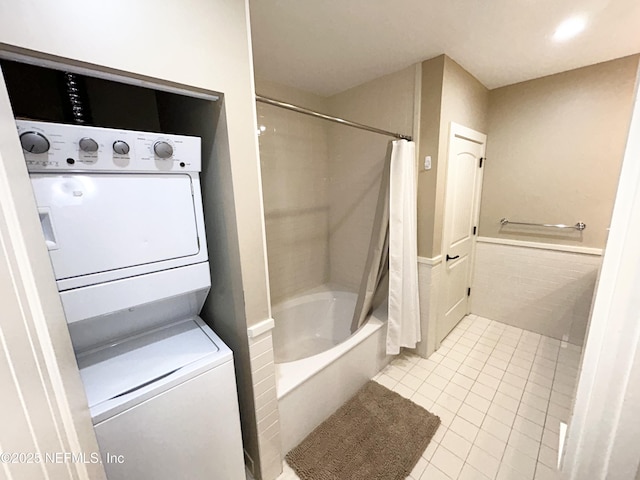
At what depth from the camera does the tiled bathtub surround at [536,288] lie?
215cm

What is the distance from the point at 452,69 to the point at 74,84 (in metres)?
2.13

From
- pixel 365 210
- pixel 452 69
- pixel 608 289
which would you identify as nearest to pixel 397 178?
pixel 365 210

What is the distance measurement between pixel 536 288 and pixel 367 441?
209 centimetres

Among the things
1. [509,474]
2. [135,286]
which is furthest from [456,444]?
[135,286]

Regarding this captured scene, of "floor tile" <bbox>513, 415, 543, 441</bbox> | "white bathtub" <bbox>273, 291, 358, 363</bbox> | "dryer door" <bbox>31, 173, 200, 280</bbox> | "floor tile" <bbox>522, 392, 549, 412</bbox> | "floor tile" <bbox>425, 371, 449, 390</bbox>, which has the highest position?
"dryer door" <bbox>31, 173, 200, 280</bbox>

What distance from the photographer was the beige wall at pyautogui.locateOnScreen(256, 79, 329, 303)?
2.13 meters

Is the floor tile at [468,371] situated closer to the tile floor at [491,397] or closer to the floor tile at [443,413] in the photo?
the tile floor at [491,397]

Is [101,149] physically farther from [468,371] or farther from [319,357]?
[468,371]

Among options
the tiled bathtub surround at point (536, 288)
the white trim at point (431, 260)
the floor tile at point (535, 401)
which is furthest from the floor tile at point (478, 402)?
the tiled bathtub surround at point (536, 288)

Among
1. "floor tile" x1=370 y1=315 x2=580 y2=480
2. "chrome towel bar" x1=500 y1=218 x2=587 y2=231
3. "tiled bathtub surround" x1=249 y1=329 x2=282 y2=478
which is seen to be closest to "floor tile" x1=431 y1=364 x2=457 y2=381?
"floor tile" x1=370 y1=315 x2=580 y2=480

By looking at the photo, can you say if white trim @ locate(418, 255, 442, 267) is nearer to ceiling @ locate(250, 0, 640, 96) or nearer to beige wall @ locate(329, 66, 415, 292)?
beige wall @ locate(329, 66, 415, 292)

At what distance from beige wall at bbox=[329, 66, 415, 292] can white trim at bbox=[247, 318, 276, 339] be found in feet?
5.02

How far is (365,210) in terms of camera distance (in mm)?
2391

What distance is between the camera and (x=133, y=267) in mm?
848
